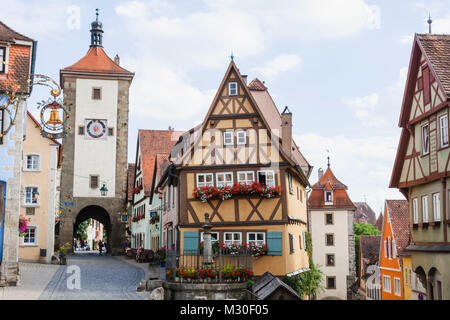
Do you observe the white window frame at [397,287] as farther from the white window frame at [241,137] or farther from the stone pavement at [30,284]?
the stone pavement at [30,284]

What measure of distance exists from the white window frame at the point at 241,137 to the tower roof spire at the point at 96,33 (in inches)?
1202

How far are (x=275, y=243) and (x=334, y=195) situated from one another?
28.0m

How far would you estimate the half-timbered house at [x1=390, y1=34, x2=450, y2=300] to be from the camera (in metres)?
19.8

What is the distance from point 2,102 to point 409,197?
15.7m

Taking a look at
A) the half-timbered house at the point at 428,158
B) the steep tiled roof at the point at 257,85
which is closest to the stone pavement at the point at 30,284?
the half-timbered house at the point at 428,158

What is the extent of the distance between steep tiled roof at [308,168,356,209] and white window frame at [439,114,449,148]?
32.1 m

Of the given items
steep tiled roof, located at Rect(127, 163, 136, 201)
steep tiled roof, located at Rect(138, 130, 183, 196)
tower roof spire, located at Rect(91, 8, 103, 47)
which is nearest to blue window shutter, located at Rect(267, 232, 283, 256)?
steep tiled roof, located at Rect(138, 130, 183, 196)

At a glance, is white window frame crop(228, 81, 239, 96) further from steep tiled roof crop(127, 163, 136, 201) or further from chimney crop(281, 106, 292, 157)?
steep tiled roof crop(127, 163, 136, 201)

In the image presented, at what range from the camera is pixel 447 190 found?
774 inches

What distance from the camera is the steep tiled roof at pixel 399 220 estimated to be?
119 ft

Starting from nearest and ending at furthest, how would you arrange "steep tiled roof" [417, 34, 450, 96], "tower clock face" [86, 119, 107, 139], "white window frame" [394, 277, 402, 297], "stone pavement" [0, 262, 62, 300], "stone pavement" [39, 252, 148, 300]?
"stone pavement" [0, 262, 62, 300], "stone pavement" [39, 252, 148, 300], "steep tiled roof" [417, 34, 450, 96], "white window frame" [394, 277, 402, 297], "tower clock face" [86, 119, 107, 139]
